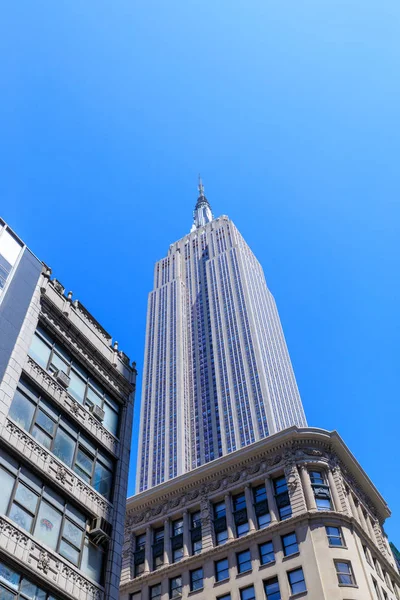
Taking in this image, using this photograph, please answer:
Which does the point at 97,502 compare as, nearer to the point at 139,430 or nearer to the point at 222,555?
the point at 222,555

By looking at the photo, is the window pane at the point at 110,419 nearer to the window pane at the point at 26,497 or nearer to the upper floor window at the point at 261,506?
the window pane at the point at 26,497

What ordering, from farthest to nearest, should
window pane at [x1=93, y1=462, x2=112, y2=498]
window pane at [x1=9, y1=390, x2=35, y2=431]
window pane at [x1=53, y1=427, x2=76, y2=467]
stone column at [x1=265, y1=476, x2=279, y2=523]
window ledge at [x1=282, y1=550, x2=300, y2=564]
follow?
stone column at [x1=265, y1=476, x2=279, y2=523] → window ledge at [x1=282, y1=550, x2=300, y2=564] → window pane at [x1=93, y1=462, x2=112, y2=498] → window pane at [x1=53, y1=427, x2=76, y2=467] → window pane at [x1=9, y1=390, x2=35, y2=431]

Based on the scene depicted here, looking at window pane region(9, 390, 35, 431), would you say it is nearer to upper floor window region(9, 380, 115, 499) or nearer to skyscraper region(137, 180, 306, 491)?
upper floor window region(9, 380, 115, 499)

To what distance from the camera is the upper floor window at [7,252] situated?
84.4ft

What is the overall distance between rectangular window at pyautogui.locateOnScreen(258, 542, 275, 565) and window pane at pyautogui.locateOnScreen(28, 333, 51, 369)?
25.3 meters

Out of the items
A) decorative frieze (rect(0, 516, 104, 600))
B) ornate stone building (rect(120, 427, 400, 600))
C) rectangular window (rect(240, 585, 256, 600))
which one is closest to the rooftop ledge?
ornate stone building (rect(120, 427, 400, 600))

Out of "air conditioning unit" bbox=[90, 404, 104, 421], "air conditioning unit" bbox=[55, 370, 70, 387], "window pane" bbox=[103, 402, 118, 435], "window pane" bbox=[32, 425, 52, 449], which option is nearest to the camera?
"window pane" bbox=[32, 425, 52, 449]

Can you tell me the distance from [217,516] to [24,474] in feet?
97.5

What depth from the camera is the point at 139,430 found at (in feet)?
545

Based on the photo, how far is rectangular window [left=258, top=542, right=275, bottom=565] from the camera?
42.1 m

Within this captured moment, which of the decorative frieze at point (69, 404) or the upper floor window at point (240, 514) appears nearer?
the decorative frieze at point (69, 404)

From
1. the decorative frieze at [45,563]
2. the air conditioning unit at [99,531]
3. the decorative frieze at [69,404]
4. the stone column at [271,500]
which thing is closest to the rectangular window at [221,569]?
the stone column at [271,500]

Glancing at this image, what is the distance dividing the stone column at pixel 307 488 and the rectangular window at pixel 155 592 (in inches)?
526

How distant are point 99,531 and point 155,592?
26847 millimetres
